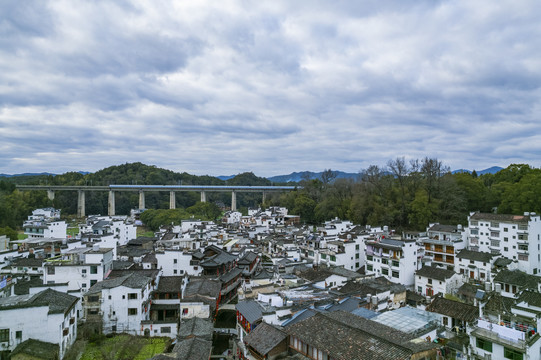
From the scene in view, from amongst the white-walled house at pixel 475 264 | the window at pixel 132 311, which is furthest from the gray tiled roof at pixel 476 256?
the window at pixel 132 311

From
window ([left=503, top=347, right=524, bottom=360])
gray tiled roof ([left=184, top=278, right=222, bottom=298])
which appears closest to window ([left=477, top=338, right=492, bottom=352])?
window ([left=503, top=347, right=524, bottom=360])

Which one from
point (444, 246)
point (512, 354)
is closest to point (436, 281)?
point (444, 246)

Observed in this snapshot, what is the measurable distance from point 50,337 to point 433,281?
23.4m

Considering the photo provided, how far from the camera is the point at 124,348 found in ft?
57.0

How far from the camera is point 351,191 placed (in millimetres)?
50438

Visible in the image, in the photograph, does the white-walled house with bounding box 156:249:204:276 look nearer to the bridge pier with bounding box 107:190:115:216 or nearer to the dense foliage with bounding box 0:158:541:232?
the dense foliage with bounding box 0:158:541:232

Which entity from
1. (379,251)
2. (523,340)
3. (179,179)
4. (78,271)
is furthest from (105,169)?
(523,340)

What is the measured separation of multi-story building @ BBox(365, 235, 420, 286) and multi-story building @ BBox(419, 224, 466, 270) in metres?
3.38

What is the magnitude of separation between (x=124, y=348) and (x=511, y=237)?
2950cm

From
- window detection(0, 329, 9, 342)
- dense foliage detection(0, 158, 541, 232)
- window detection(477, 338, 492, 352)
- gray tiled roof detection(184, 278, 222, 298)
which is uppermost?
dense foliage detection(0, 158, 541, 232)

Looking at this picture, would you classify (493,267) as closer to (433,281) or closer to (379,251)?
(433,281)

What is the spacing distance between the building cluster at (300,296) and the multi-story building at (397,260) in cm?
9

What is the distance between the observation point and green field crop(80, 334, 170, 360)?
16.8 meters

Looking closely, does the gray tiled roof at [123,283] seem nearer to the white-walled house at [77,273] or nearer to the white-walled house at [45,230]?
the white-walled house at [77,273]
